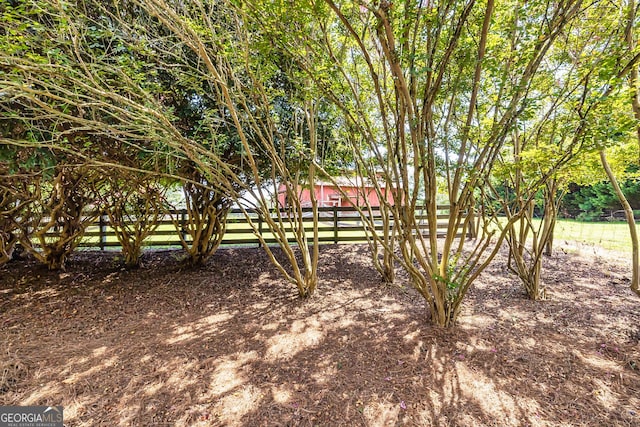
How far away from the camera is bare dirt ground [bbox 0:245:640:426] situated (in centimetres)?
180

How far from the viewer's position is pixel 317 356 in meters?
2.41

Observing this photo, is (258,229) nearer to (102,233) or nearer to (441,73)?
(102,233)

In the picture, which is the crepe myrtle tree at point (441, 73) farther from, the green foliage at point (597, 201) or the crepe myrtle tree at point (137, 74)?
the green foliage at point (597, 201)

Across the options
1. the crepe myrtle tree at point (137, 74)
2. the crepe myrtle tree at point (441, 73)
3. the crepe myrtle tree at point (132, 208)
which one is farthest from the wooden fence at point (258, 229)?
the crepe myrtle tree at point (441, 73)

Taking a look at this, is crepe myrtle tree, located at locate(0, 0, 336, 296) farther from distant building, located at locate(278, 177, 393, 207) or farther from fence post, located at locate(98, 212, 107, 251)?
fence post, located at locate(98, 212, 107, 251)

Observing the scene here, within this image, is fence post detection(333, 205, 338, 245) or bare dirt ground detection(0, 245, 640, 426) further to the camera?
fence post detection(333, 205, 338, 245)

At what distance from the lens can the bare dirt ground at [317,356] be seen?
1.80m

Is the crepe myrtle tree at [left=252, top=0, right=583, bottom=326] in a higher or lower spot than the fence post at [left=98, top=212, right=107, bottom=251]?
higher

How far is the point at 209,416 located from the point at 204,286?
107 inches

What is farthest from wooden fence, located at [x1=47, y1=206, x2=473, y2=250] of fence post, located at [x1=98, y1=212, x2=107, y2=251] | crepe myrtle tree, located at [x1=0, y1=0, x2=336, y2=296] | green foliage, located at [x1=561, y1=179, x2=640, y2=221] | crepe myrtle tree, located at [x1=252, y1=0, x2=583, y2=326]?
green foliage, located at [x1=561, y1=179, x2=640, y2=221]

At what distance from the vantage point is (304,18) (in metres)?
2.26

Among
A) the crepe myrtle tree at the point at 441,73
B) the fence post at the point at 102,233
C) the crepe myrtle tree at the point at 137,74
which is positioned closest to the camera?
the crepe myrtle tree at the point at 441,73

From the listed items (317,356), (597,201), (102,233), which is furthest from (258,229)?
(597,201)

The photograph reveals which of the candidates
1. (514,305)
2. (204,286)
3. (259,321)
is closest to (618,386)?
(514,305)
